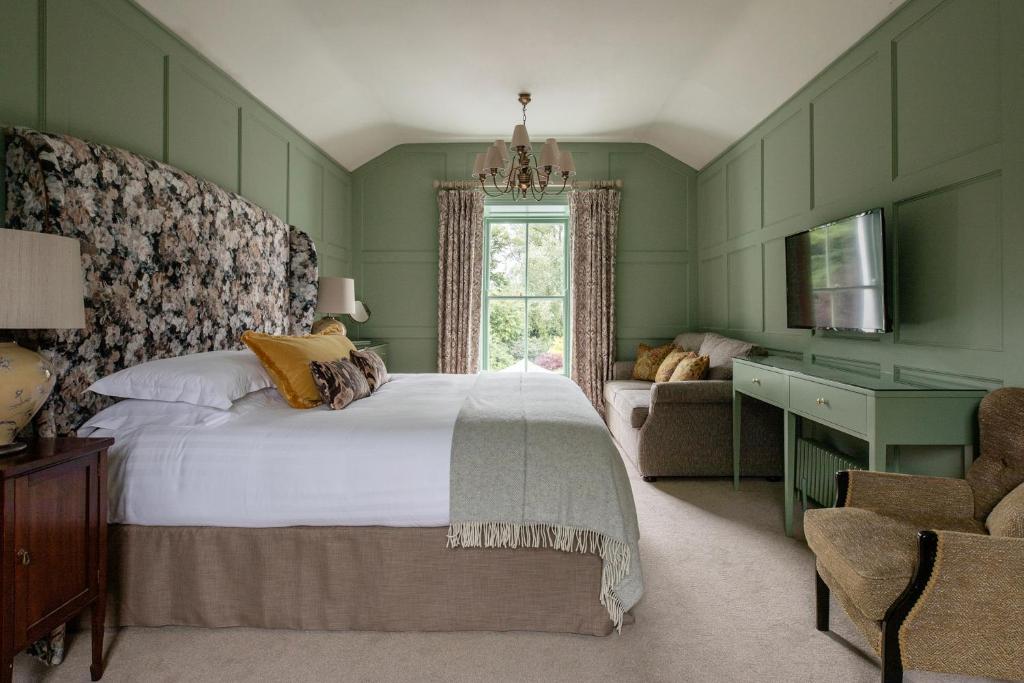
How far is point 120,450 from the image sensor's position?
1.92 m

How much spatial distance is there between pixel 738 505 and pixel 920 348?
135cm

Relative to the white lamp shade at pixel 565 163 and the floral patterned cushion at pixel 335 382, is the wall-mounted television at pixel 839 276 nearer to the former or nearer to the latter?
the white lamp shade at pixel 565 163

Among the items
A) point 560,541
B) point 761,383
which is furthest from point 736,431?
point 560,541

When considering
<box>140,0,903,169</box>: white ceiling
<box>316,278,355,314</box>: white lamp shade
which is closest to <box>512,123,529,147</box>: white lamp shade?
<box>140,0,903,169</box>: white ceiling

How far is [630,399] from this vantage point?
4.27 meters

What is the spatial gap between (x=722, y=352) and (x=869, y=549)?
2.88m

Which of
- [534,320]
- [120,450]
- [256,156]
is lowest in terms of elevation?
[120,450]

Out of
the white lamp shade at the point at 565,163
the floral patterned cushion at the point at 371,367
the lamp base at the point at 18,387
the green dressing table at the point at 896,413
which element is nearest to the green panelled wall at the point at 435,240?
the white lamp shade at the point at 565,163

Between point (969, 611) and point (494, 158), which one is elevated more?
point (494, 158)

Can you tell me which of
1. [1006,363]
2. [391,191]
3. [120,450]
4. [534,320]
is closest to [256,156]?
[391,191]

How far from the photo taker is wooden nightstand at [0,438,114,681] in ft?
4.57

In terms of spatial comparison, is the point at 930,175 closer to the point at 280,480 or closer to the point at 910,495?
the point at 910,495

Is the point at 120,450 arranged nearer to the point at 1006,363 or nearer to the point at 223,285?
the point at 223,285

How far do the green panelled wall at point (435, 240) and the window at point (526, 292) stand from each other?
58cm
